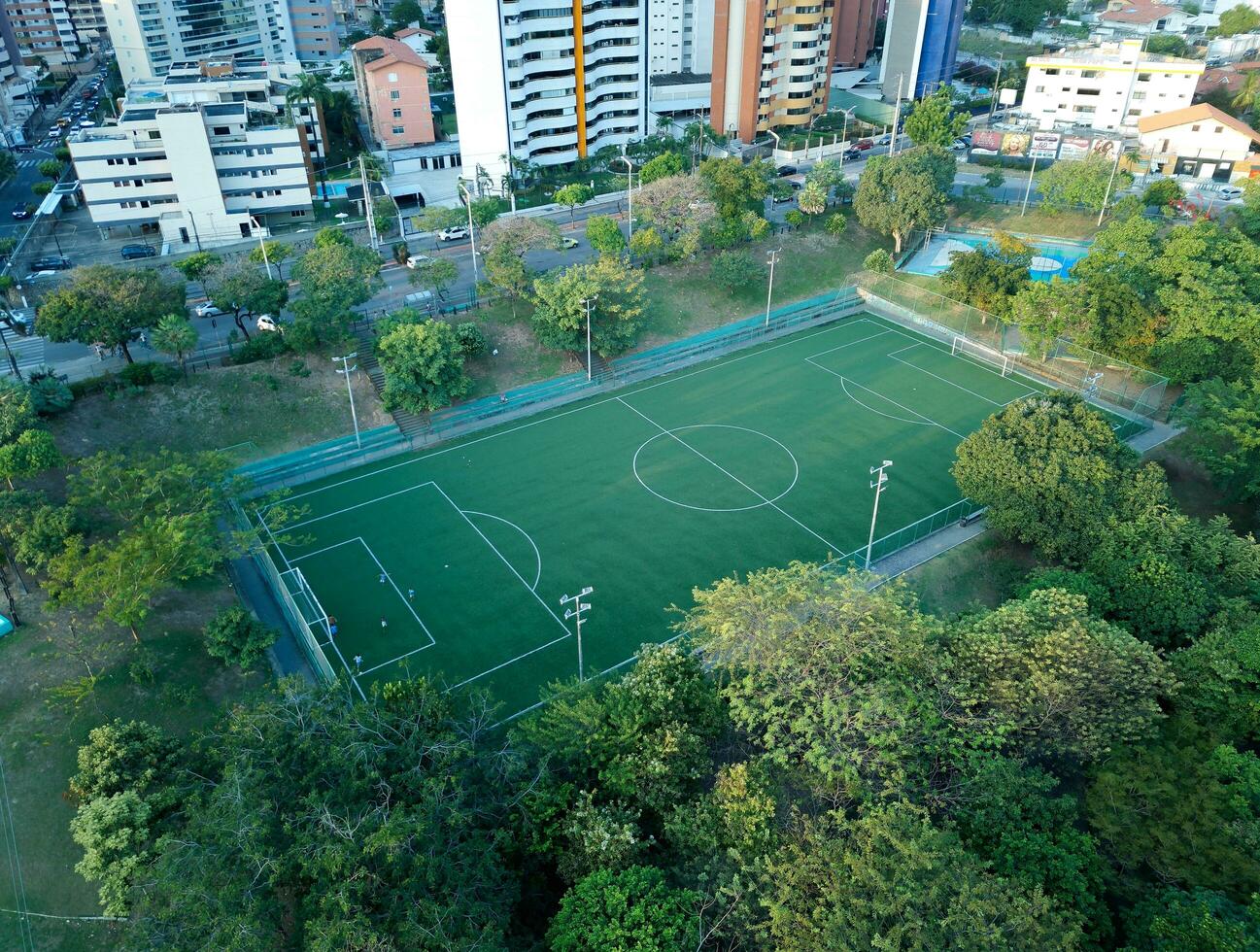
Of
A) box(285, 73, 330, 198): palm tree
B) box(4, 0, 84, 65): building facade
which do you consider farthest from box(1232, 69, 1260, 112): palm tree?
box(4, 0, 84, 65): building facade

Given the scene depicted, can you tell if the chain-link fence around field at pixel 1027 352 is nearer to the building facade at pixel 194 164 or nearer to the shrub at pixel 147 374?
the shrub at pixel 147 374

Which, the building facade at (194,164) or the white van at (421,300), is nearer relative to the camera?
the white van at (421,300)

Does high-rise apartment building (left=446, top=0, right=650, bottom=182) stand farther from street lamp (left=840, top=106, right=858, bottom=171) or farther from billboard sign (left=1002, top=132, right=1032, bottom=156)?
billboard sign (left=1002, top=132, right=1032, bottom=156)

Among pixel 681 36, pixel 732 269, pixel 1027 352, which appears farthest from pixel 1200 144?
pixel 681 36

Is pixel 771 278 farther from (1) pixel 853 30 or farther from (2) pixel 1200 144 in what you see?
(1) pixel 853 30

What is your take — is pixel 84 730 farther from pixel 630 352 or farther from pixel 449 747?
pixel 630 352

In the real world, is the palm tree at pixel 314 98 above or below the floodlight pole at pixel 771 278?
above

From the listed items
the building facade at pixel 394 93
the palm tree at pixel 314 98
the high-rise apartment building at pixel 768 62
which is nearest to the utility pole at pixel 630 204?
the high-rise apartment building at pixel 768 62
